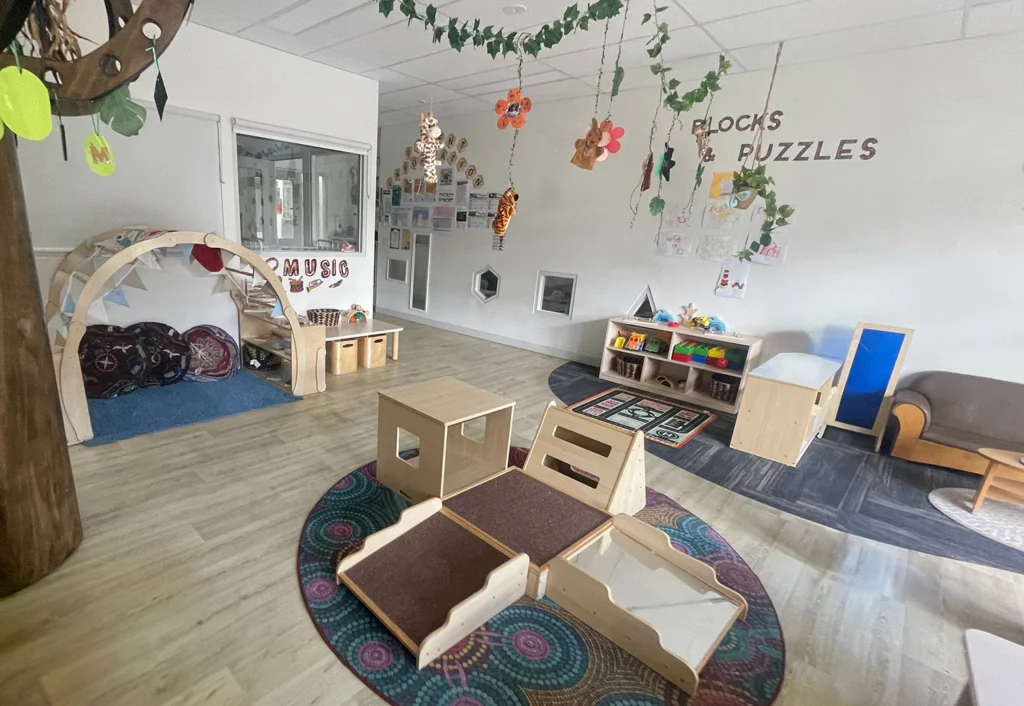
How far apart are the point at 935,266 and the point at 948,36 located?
1497mm

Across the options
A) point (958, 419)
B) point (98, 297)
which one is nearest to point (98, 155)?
point (98, 297)

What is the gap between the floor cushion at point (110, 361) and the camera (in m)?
3.11

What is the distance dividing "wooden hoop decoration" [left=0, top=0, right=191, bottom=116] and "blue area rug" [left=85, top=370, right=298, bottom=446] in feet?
7.07

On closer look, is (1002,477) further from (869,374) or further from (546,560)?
(546,560)

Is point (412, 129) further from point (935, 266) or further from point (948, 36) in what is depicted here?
point (935, 266)

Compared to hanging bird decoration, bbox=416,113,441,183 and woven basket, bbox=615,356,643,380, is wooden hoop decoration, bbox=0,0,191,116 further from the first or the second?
woven basket, bbox=615,356,643,380

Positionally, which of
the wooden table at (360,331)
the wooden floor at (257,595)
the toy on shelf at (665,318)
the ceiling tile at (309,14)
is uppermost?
the ceiling tile at (309,14)

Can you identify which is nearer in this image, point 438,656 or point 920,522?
point 438,656

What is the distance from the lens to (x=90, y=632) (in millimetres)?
1493

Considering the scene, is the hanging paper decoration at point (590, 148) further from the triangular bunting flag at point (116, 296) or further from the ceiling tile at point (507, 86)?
the triangular bunting flag at point (116, 296)

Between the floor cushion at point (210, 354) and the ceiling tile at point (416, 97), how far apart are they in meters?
3.08

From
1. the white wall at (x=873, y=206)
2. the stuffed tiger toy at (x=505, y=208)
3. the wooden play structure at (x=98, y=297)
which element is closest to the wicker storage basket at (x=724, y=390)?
the white wall at (x=873, y=206)

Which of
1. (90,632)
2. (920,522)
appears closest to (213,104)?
(90,632)

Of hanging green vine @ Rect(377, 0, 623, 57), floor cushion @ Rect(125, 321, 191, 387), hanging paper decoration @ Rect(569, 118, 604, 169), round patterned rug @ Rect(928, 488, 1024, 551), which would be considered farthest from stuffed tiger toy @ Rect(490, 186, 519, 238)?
round patterned rug @ Rect(928, 488, 1024, 551)
